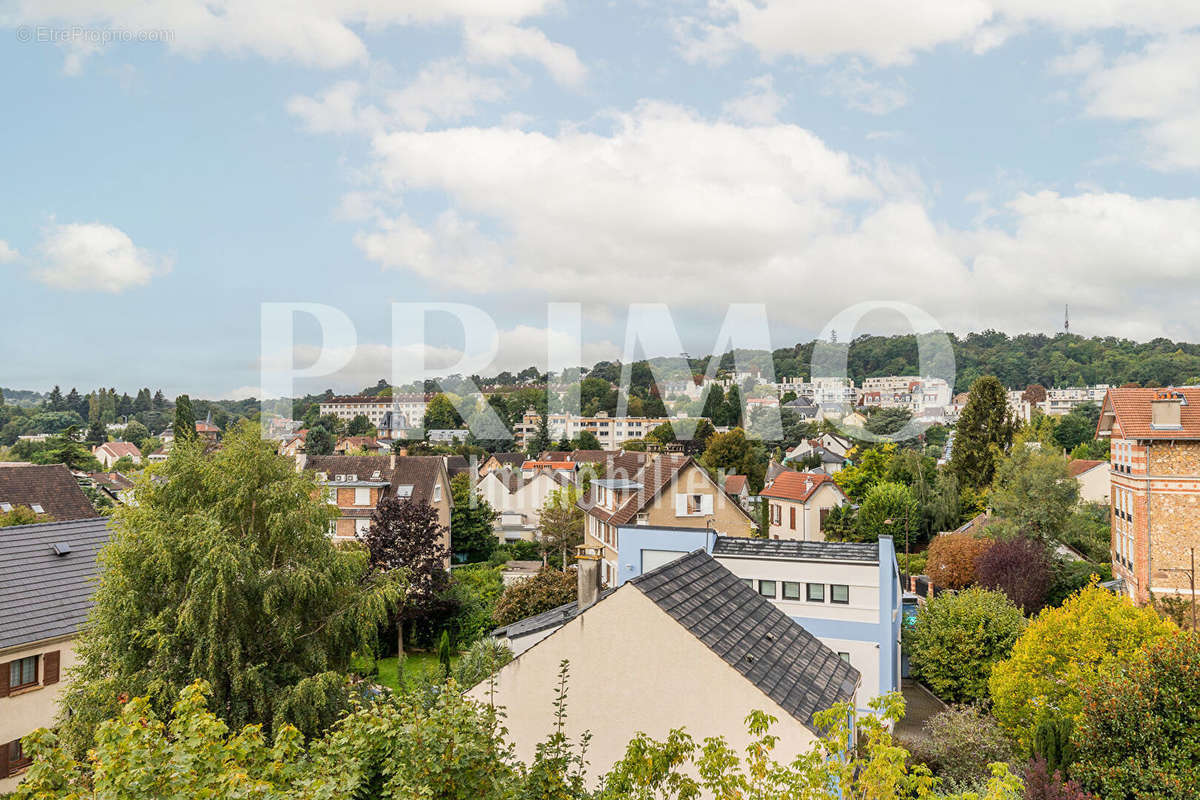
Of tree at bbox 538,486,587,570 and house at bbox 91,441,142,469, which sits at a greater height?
house at bbox 91,441,142,469

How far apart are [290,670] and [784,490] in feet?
109

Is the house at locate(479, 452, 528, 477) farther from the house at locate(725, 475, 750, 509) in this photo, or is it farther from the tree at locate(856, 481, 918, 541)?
the tree at locate(856, 481, 918, 541)

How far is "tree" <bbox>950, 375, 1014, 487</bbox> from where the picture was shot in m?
47.8

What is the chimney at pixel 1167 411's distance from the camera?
78.5 ft

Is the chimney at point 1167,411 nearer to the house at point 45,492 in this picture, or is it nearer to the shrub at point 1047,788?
the shrub at point 1047,788

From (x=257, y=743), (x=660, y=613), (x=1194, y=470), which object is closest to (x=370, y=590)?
(x=660, y=613)

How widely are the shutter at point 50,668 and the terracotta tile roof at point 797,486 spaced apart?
35190 mm

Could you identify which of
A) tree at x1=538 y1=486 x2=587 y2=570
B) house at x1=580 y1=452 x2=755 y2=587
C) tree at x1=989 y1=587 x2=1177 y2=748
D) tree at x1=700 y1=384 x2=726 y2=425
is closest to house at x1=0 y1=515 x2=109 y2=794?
house at x1=580 y1=452 x2=755 y2=587

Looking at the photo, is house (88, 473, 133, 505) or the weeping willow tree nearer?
the weeping willow tree

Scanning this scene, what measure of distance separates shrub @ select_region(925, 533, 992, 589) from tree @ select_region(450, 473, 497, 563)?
27264 millimetres

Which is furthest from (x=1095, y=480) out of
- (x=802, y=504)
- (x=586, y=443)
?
(x=586, y=443)

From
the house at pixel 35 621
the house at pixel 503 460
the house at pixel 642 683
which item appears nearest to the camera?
the house at pixel 642 683

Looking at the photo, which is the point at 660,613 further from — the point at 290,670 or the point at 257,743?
the point at 290,670

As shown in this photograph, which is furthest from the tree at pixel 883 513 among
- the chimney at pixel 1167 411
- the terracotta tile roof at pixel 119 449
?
the terracotta tile roof at pixel 119 449
